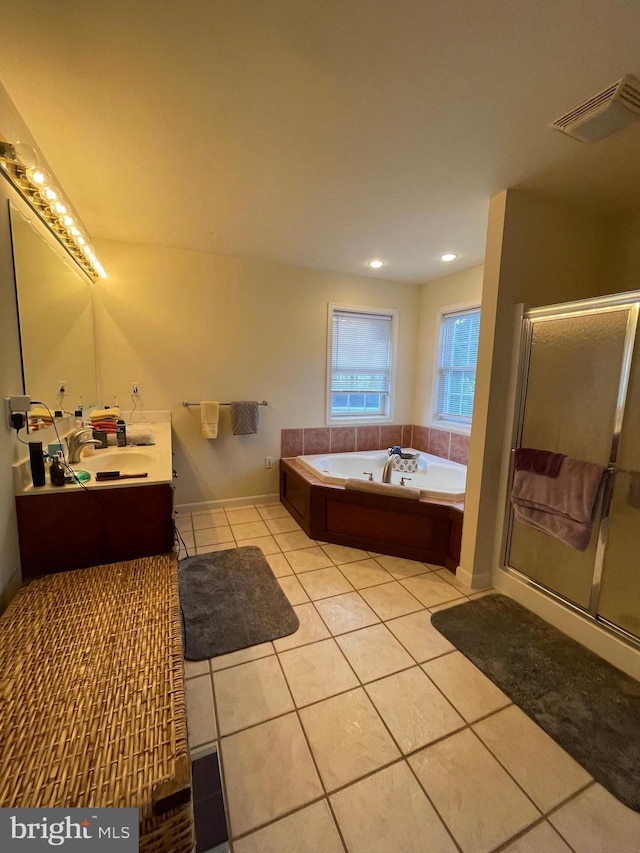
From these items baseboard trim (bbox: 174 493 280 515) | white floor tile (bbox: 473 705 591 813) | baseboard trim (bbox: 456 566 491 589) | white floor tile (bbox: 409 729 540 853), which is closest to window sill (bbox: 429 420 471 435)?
baseboard trim (bbox: 456 566 491 589)

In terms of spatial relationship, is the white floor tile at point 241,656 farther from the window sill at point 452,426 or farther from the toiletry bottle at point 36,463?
the window sill at point 452,426

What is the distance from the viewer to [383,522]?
103 inches

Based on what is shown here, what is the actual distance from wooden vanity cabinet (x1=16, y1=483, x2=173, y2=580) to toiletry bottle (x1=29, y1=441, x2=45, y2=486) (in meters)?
0.08

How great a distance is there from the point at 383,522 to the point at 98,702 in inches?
78.6

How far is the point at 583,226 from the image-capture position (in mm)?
2148

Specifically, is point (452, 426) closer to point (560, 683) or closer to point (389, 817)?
point (560, 683)

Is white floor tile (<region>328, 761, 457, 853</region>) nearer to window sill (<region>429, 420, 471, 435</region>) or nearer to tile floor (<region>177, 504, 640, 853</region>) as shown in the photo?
tile floor (<region>177, 504, 640, 853</region>)

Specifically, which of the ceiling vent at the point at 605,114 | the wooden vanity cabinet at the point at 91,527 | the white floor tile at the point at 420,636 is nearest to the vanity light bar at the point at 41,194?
the wooden vanity cabinet at the point at 91,527

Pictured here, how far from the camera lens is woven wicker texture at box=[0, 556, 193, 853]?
0.75 metres

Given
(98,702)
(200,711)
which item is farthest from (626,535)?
(98,702)

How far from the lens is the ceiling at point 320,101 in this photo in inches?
41.7

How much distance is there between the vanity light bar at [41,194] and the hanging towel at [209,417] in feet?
4.54

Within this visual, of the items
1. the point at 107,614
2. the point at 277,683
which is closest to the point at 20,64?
the point at 107,614

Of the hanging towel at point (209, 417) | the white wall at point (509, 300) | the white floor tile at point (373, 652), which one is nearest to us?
the white floor tile at point (373, 652)
